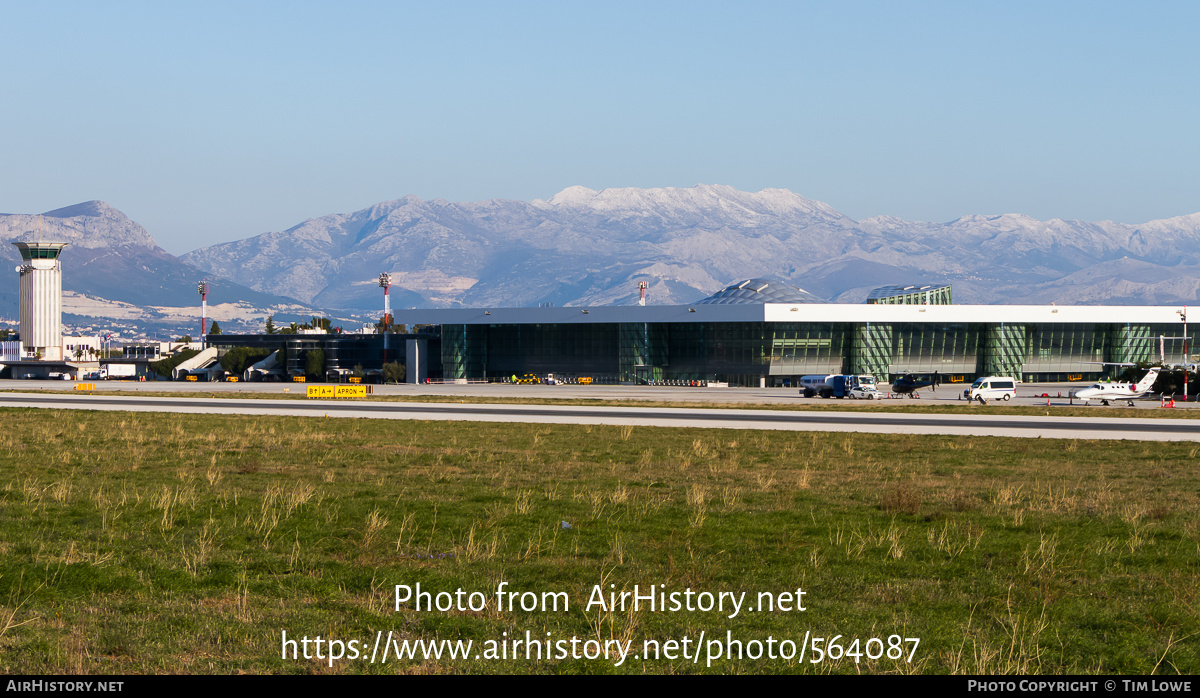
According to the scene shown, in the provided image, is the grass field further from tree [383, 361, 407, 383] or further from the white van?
tree [383, 361, 407, 383]

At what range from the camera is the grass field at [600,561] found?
37.2 feet

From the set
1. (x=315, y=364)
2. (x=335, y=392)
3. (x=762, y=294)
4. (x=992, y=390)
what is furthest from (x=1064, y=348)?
(x=315, y=364)

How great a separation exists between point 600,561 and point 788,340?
11410 centimetres

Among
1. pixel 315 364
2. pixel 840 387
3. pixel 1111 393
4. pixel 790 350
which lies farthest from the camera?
pixel 315 364

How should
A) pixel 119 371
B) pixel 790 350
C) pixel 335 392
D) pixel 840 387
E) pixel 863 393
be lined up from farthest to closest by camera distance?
pixel 119 371, pixel 790 350, pixel 840 387, pixel 335 392, pixel 863 393

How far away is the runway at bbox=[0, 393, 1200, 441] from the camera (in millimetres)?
44406

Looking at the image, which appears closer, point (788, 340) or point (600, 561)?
point (600, 561)

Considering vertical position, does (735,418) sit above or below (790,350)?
below

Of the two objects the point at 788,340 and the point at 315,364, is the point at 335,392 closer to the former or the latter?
the point at 788,340

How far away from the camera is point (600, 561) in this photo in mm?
15672

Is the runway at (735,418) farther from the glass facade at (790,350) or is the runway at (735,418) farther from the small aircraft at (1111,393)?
the glass facade at (790,350)

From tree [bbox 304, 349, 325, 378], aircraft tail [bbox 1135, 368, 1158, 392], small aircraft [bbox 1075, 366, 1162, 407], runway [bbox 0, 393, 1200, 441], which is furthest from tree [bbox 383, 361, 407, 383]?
aircraft tail [bbox 1135, 368, 1158, 392]

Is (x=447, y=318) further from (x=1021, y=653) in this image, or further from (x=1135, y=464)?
(x=1021, y=653)

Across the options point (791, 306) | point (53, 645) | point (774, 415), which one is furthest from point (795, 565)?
point (791, 306)
